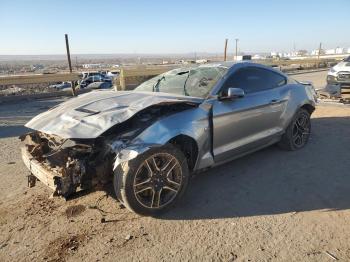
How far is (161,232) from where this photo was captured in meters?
3.64

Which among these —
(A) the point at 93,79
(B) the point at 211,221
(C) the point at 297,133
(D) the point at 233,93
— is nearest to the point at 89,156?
(B) the point at 211,221

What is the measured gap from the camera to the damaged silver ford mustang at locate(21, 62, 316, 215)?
3.69 metres

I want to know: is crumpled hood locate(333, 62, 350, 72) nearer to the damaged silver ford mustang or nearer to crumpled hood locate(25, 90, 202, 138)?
the damaged silver ford mustang

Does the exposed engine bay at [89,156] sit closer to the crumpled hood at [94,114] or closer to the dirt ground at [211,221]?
the crumpled hood at [94,114]

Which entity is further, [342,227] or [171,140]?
[171,140]

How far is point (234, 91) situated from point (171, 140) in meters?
1.09

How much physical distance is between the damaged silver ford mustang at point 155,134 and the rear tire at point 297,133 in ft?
2.08

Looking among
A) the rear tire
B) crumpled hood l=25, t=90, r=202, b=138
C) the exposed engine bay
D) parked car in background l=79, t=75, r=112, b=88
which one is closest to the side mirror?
crumpled hood l=25, t=90, r=202, b=138

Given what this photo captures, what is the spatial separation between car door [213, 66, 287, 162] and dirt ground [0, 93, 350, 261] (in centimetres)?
48

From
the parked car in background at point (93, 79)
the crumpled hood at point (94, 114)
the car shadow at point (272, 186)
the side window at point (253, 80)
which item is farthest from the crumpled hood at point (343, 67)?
the parked car in background at point (93, 79)

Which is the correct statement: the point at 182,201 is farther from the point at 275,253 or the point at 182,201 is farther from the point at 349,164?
the point at 349,164

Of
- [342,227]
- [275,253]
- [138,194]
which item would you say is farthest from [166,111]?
[342,227]

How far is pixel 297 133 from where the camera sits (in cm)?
620

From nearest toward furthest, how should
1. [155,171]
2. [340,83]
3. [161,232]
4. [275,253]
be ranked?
[275,253]
[161,232]
[155,171]
[340,83]
